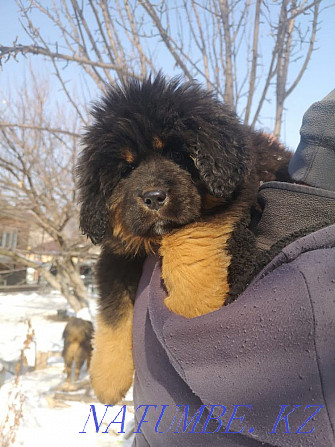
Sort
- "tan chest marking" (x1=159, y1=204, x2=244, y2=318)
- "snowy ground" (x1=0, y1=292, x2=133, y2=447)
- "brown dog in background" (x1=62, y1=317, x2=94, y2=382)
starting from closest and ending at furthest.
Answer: "tan chest marking" (x1=159, y1=204, x2=244, y2=318), "snowy ground" (x1=0, y1=292, x2=133, y2=447), "brown dog in background" (x1=62, y1=317, x2=94, y2=382)

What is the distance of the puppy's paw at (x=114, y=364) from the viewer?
1638 millimetres

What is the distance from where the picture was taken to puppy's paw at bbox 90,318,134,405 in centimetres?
164

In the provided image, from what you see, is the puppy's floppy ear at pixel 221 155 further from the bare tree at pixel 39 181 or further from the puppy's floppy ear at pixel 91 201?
the bare tree at pixel 39 181

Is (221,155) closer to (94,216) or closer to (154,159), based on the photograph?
(154,159)

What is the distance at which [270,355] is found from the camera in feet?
3.07

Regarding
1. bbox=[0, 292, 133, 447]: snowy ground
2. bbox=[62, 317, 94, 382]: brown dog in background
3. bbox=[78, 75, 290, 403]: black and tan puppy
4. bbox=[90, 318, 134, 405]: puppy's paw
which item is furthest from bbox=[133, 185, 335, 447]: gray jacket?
bbox=[62, 317, 94, 382]: brown dog in background

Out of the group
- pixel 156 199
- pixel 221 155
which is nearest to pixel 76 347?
pixel 156 199

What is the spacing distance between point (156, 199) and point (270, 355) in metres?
0.68

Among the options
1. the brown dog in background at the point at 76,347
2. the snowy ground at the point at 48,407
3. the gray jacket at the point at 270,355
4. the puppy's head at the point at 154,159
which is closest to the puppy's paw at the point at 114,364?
the puppy's head at the point at 154,159

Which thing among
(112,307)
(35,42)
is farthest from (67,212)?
(112,307)

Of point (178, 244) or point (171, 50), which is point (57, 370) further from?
point (178, 244)

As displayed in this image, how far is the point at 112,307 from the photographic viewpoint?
1.70m

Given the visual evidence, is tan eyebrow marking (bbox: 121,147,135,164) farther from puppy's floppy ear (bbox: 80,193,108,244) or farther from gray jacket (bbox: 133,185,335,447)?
gray jacket (bbox: 133,185,335,447)

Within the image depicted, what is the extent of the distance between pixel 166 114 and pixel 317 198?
66cm
